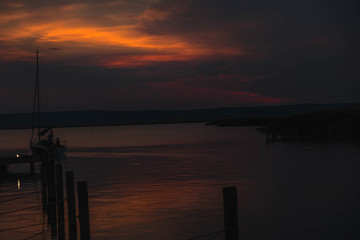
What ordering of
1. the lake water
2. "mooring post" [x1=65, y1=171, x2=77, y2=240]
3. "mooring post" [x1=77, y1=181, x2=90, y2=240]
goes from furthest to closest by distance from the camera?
the lake water, "mooring post" [x1=65, y1=171, x2=77, y2=240], "mooring post" [x1=77, y1=181, x2=90, y2=240]

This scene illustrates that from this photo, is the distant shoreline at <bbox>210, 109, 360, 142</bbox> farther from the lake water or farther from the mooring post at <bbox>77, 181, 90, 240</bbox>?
the mooring post at <bbox>77, 181, 90, 240</bbox>

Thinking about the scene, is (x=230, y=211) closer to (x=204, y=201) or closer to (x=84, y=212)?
(x=84, y=212)

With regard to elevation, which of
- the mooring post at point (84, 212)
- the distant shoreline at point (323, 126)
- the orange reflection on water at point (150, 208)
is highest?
the distant shoreline at point (323, 126)

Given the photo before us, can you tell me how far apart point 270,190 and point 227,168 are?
13.9 metres

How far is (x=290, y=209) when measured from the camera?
75.6 ft

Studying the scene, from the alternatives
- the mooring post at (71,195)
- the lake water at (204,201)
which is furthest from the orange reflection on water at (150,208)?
the mooring post at (71,195)

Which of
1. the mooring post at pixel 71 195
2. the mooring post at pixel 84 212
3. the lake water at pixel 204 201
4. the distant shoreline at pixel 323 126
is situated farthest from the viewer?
the distant shoreline at pixel 323 126

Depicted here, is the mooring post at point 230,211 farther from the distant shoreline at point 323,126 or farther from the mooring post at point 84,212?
the distant shoreline at point 323,126

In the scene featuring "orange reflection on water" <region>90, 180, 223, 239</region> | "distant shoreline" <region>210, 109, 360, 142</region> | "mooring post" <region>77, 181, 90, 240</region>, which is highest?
"distant shoreline" <region>210, 109, 360, 142</region>

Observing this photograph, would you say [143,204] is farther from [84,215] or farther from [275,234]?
[84,215]

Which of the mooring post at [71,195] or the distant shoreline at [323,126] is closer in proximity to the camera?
the mooring post at [71,195]

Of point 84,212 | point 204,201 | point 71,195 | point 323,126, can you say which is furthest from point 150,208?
point 323,126

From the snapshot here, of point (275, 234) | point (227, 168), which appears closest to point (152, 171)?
point (227, 168)

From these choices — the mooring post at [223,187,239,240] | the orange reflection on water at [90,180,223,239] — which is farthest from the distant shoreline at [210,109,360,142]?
the mooring post at [223,187,239,240]
